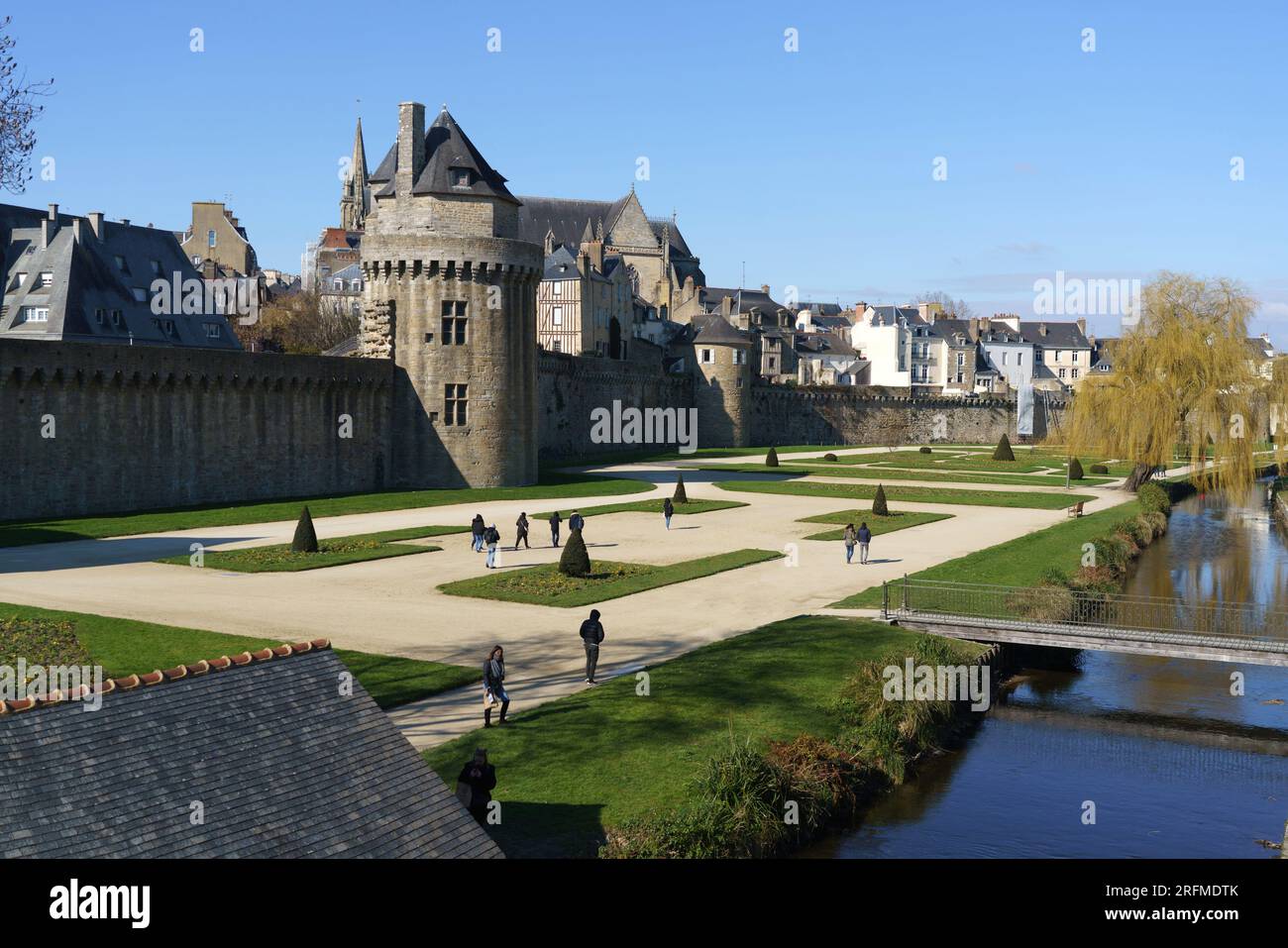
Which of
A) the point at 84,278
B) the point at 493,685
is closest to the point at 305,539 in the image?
the point at 493,685

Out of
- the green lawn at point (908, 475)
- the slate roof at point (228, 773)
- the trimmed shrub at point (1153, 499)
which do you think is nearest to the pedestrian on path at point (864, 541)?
the trimmed shrub at point (1153, 499)

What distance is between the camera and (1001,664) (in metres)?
24.2

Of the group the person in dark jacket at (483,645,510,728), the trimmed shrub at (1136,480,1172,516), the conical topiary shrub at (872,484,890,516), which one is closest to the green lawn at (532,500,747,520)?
the conical topiary shrub at (872,484,890,516)

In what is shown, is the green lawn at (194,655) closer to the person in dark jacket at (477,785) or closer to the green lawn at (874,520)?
→ the person in dark jacket at (477,785)

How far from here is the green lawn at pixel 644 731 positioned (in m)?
13.9

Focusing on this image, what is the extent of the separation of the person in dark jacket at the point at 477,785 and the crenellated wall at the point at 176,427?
97.2ft

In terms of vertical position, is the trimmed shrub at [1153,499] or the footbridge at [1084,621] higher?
the trimmed shrub at [1153,499]

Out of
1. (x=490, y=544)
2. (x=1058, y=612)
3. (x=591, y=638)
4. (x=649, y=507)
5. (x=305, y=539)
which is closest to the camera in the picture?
(x=591, y=638)

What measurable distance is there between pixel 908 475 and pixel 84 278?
41.1 meters

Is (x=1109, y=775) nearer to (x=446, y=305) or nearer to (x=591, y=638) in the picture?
(x=591, y=638)

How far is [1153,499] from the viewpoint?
2029 inches

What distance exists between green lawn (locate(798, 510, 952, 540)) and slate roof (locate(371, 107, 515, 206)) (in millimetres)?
18722
